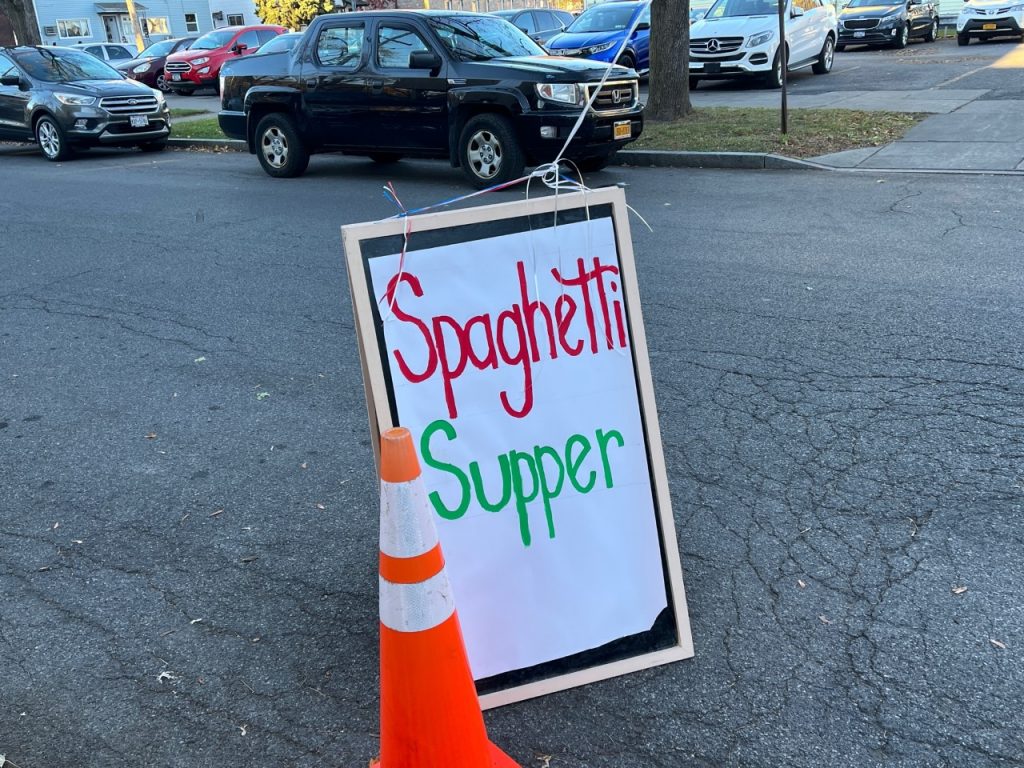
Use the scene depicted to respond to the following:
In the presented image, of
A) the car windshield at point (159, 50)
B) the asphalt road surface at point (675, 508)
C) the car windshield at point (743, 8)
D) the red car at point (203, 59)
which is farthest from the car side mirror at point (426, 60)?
the car windshield at point (159, 50)

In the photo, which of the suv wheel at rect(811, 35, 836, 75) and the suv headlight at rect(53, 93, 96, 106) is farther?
the suv wheel at rect(811, 35, 836, 75)

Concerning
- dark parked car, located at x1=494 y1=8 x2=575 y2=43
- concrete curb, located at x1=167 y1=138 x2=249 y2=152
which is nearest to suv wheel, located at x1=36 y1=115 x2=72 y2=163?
concrete curb, located at x1=167 y1=138 x2=249 y2=152

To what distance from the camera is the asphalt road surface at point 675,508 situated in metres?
2.63

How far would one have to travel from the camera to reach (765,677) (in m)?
2.76

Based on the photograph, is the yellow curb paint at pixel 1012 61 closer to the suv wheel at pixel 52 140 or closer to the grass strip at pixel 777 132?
the grass strip at pixel 777 132

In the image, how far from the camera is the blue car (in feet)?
58.2

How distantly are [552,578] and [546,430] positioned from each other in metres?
0.42

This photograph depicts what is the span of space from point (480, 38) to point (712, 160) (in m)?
2.93

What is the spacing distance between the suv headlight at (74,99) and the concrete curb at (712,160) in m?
8.61

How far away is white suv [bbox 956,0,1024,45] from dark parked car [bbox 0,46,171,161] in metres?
19.0

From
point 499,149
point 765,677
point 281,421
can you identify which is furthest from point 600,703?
point 499,149

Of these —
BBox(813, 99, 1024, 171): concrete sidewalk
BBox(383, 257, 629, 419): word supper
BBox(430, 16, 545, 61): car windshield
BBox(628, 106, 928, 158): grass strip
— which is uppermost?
BBox(430, 16, 545, 61): car windshield

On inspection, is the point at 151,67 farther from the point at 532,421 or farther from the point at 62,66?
the point at 532,421

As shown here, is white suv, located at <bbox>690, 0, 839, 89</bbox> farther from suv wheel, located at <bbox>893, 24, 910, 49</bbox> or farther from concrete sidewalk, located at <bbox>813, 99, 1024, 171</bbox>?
suv wheel, located at <bbox>893, 24, 910, 49</bbox>
